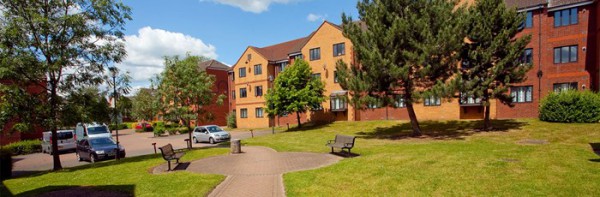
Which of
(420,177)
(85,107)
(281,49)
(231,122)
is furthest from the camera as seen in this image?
(231,122)

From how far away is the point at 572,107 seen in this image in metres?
21.5

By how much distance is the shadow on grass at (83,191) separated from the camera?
30.6ft

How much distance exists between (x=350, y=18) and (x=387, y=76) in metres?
4.64

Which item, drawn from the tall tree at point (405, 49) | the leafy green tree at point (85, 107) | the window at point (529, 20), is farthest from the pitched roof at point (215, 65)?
the window at point (529, 20)

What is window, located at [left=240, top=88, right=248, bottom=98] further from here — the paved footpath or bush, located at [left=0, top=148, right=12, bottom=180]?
bush, located at [left=0, top=148, right=12, bottom=180]

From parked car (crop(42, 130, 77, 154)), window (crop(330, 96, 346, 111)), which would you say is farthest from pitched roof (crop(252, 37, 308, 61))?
parked car (crop(42, 130, 77, 154))

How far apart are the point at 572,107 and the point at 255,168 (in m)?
21.9

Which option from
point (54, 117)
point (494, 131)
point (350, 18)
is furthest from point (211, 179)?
point (494, 131)

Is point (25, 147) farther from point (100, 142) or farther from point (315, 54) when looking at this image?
point (315, 54)

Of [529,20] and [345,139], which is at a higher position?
[529,20]

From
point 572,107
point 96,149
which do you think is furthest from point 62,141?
point 572,107

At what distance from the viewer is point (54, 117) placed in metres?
14.9

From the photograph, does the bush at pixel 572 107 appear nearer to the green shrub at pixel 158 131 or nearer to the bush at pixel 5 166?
the bush at pixel 5 166

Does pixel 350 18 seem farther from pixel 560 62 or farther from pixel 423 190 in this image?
pixel 560 62
